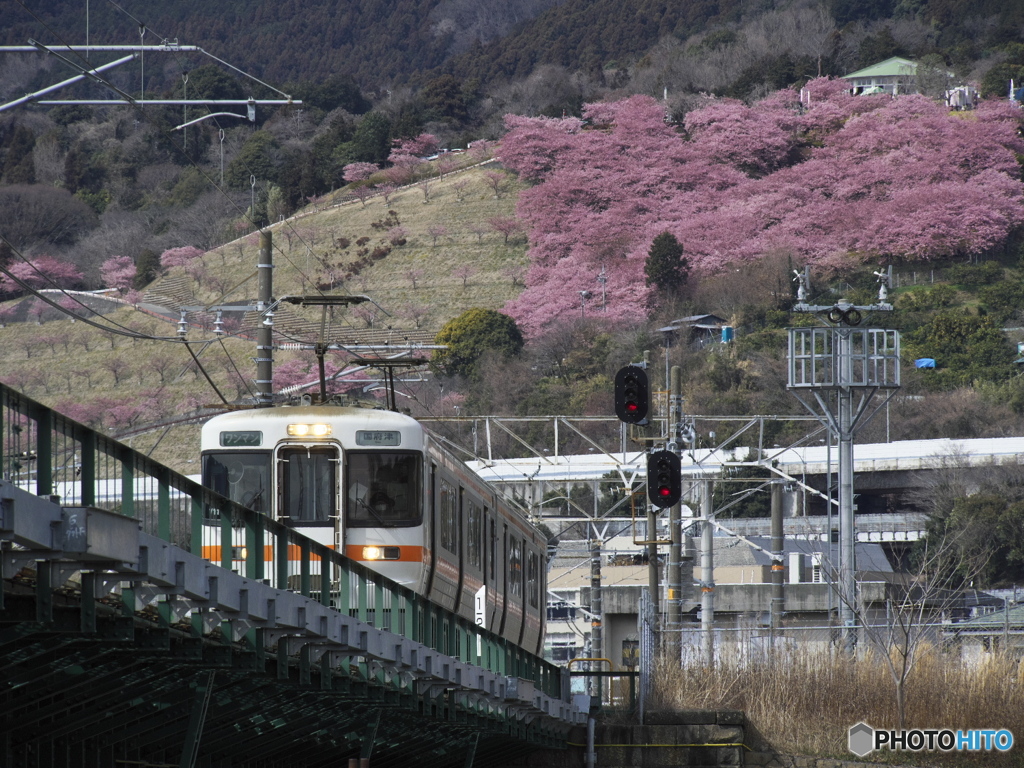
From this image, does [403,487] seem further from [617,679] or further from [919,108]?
Answer: [919,108]

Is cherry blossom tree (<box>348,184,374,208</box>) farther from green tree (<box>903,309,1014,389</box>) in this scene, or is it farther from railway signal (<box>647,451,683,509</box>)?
railway signal (<box>647,451,683,509</box>)

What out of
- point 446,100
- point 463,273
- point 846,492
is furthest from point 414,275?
point 846,492

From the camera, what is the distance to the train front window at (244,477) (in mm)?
16094

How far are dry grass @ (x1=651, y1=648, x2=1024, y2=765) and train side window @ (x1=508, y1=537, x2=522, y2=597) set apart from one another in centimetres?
234

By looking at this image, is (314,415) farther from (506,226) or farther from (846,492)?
(506,226)

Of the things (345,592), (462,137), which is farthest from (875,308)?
(462,137)

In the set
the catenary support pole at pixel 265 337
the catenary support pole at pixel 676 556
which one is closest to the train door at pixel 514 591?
the catenary support pole at pixel 676 556

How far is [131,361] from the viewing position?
7962cm

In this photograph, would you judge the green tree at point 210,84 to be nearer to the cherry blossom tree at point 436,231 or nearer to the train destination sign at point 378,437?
the cherry blossom tree at point 436,231

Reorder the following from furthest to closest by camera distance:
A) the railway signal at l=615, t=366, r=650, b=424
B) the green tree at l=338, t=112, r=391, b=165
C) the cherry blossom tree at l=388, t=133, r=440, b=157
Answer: the green tree at l=338, t=112, r=391, b=165 → the cherry blossom tree at l=388, t=133, r=440, b=157 → the railway signal at l=615, t=366, r=650, b=424

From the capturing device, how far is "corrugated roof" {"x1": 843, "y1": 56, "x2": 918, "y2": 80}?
4114 inches

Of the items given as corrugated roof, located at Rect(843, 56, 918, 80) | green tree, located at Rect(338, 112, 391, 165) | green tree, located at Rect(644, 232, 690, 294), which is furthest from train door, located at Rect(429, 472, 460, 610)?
green tree, located at Rect(338, 112, 391, 165)

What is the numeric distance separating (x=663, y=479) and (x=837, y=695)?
6.03 meters

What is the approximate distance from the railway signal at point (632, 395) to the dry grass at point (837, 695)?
592cm
